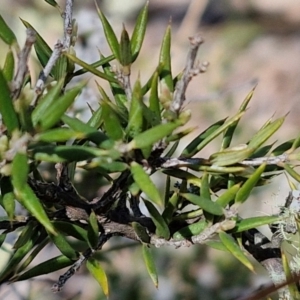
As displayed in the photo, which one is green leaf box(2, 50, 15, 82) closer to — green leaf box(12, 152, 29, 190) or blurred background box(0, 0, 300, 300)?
green leaf box(12, 152, 29, 190)

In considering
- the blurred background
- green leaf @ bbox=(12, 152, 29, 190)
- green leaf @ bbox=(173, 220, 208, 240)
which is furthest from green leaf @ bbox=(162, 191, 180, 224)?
the blurred background

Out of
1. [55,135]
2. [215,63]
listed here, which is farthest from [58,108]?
[215,63]

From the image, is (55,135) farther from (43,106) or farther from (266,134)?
(266,134)

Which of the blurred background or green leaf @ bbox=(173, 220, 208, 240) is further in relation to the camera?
the blurred background

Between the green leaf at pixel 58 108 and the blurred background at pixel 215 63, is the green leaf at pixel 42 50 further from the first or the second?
the blurred background at pixel 215 63

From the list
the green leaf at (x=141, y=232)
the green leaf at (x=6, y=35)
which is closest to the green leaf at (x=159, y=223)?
the green leaf at (x=141, y=232)
